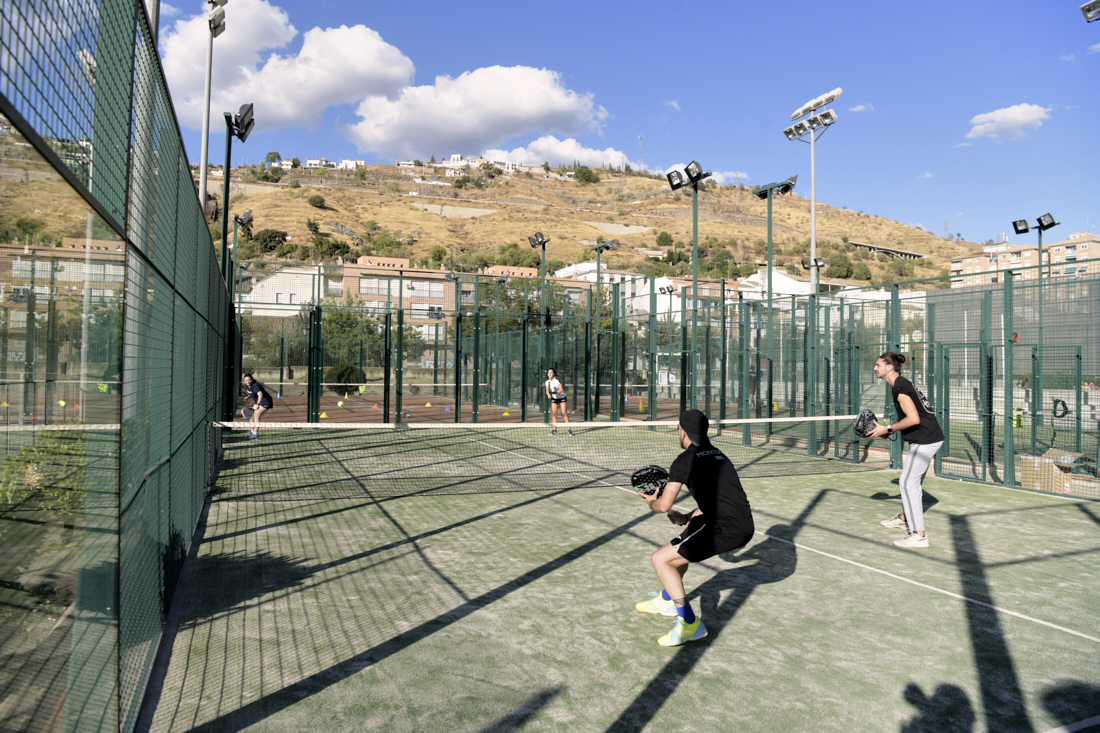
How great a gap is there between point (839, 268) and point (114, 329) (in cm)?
11010

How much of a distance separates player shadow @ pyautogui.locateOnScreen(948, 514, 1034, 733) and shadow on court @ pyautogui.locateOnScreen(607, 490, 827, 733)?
4.52ft

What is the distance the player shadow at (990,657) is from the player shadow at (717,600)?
1378mm

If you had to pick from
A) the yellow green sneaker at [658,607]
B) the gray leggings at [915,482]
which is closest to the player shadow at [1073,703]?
the yellow green sneaker at [658,607]

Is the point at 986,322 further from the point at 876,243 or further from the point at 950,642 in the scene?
the point at 876,243

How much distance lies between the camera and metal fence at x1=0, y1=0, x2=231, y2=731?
6.00 ft

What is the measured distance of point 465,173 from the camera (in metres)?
176

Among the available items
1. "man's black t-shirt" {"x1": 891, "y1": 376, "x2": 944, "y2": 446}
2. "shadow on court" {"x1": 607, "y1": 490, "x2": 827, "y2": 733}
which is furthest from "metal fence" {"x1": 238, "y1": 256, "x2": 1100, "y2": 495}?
"shadow on court" {"x1": 607, "y1": 490, "x2": 827, "y2": 733}

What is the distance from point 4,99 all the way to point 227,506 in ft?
25.7

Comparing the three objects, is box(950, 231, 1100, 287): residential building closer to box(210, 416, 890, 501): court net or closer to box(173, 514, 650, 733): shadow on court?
box(210, 416, 890, 501): court net

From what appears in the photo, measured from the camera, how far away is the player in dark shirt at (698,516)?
4469 mm

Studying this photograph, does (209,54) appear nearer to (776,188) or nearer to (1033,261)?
(776,188)

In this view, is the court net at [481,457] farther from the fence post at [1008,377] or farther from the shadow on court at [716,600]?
the shadow on court at [716,600]

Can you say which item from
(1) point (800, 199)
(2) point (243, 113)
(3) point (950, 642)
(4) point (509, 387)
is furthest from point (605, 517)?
(1) point (800, 199)

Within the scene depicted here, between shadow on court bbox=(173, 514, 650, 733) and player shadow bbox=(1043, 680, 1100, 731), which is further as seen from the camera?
player shadow bbox=(1043, 680, 1100, 731)
